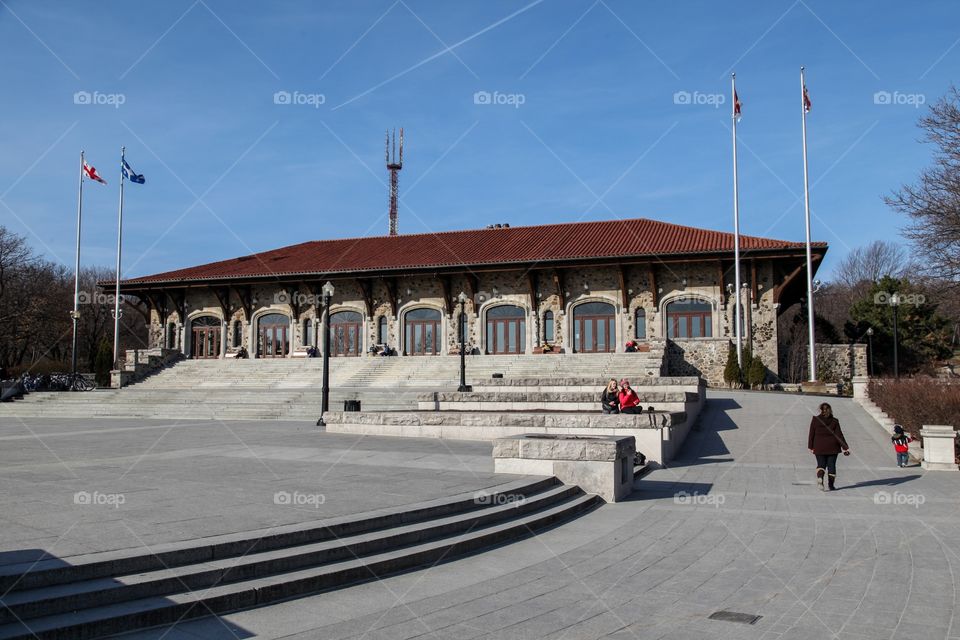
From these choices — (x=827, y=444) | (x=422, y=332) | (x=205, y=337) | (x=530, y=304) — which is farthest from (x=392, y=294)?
(x=827, y=444)

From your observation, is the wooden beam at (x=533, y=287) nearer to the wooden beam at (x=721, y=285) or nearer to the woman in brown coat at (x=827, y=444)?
the wooden beam at (x=721, y=285)

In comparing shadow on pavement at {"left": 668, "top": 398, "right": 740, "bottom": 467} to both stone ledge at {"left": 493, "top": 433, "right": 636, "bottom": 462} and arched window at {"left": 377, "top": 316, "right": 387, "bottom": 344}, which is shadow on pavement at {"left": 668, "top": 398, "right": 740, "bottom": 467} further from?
arched window at {"left": 377, "top": 316, "right": 387, "bottom": 344}

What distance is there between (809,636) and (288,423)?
17200 millimetres

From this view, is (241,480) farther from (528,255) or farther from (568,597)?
(528,255)

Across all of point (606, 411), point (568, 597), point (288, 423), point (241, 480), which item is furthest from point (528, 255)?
point (568, 597)

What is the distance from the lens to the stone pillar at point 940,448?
13984 millimetres

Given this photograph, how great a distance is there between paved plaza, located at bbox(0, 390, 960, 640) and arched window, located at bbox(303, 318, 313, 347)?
2627 cm

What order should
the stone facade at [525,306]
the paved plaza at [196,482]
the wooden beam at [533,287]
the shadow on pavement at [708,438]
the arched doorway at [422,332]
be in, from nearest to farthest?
the paved plaza at [196,482] < the shadow on pavement at [708,438] < the stone facade at [525,306] < the wooden beam at [533,287] < the arched doorway at [422,332]

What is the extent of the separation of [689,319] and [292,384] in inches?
720

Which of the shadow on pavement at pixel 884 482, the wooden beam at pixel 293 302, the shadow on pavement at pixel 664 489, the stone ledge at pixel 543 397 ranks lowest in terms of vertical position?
the shadow on pavement at pixel 884 482

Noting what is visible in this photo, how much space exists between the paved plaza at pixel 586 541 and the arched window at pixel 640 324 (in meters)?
21.7

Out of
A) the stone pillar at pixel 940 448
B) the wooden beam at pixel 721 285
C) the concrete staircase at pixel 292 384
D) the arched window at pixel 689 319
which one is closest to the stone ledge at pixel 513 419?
the stone pillar at pixel 940 448

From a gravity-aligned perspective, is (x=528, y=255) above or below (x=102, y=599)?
above

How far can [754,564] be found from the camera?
703 cm
